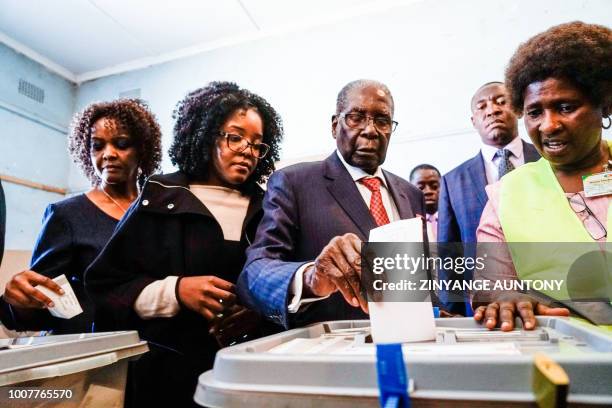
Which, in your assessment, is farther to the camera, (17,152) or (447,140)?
(17,152)

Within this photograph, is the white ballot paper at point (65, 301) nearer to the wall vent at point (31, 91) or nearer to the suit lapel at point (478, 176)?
the suit lapel at point (478, 176)

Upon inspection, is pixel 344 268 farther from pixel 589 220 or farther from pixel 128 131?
pixel 128 131

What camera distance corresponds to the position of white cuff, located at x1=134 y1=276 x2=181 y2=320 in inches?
47.6

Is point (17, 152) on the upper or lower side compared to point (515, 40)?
lower

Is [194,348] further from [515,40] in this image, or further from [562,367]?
[515,40]

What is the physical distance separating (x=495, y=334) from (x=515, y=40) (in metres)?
3.00

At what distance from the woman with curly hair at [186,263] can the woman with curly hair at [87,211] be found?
0.63 feet

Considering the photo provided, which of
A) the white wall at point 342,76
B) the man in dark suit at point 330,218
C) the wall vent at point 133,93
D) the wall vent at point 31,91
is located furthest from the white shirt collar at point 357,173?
the wall vent at point 31,91

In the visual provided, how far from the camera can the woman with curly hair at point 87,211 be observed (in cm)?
136

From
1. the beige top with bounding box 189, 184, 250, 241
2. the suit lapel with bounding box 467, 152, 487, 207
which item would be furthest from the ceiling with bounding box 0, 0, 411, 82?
the beige top with bounding box 189, 184, 250, 241

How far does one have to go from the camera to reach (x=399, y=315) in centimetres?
74

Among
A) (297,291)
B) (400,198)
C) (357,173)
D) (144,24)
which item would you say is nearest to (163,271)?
(297,291)

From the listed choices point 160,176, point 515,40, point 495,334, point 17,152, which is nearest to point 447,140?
point 515,40

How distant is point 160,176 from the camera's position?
143 centimetres
